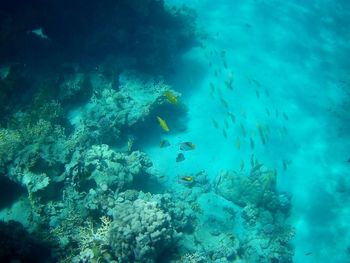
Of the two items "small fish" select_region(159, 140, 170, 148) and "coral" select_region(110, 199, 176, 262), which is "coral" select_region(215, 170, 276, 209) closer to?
"small fish" select_region(159, 140, 170, 148)

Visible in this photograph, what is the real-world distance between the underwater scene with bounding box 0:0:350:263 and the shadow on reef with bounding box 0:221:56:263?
3 cm

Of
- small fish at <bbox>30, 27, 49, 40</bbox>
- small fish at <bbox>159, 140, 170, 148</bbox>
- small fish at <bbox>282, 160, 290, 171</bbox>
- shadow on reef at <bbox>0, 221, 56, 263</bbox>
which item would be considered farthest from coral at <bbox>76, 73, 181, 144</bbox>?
small fish at <bbox>282, 160, 290, 171</bbox>

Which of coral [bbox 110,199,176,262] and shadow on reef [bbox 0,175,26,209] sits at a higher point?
shadow on reef [bbox 0,175,26,209]

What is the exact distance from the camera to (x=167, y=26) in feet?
48.6

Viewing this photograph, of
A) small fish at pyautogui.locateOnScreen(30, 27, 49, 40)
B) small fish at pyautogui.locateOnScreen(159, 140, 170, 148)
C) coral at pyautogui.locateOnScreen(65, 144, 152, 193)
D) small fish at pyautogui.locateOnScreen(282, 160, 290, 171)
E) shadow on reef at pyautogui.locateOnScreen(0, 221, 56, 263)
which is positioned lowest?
shadow on reef at pyautogui.locateOnScreen(0, 221, 56, 263)

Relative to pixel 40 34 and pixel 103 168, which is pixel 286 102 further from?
pixel 40 34

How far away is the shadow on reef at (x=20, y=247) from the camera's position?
5.96m

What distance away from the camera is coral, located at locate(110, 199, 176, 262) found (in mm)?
5926

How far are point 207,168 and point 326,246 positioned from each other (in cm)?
429

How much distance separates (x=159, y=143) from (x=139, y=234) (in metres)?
5.33

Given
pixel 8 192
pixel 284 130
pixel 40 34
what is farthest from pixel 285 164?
pixel 40 34

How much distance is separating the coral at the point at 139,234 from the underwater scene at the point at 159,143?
0.03m

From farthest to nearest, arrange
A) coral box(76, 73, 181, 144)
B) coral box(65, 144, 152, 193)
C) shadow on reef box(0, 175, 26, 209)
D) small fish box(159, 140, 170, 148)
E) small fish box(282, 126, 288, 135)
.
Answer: small fish box(282, 126, 288, 135)
coral box(76, 73, 181, 144)
small fish box(159, 140, 170, 148)
shadow on reef box(0, 175, 26, 209)
coral box(65, 144, 152, 193)

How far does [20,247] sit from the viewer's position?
20.1 feet
